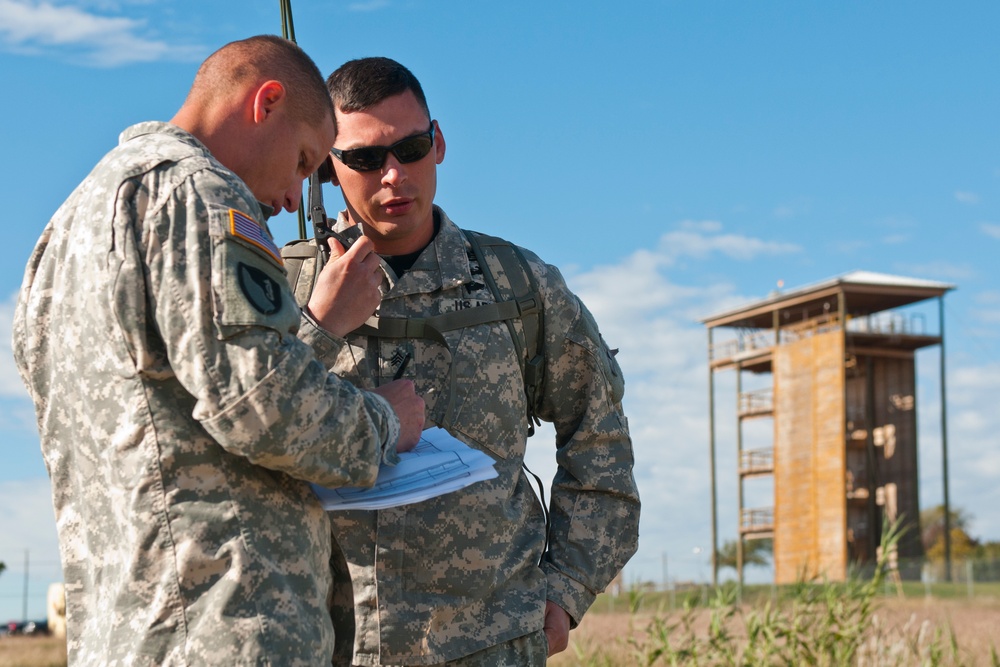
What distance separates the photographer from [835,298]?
4178cm

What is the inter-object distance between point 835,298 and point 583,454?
1562 inches

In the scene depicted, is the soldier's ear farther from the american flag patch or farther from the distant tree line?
the distant tree line

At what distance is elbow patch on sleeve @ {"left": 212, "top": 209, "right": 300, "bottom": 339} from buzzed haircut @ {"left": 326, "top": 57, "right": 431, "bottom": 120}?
56.1 inches

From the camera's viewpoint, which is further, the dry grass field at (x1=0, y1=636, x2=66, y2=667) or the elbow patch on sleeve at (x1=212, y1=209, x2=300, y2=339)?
the dry grass field at (x1=0, y1=636, x2=66, y2=667)

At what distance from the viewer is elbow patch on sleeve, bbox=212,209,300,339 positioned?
2.07m


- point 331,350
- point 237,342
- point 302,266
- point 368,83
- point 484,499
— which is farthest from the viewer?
point 368,83

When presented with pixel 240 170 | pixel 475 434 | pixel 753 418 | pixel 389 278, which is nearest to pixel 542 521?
pixel 475 434

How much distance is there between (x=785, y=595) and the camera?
7.96 meters

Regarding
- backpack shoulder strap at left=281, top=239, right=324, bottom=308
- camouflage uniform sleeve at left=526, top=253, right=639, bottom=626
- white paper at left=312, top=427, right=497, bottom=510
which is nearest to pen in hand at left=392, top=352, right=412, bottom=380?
backpack shoulder strap at left=281, top=239, right=324, bottom=308

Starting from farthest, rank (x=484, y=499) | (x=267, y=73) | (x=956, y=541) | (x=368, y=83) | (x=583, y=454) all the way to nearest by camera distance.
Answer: (x=956, y=541) → (x=583, y=454) → (x=368, y=83) → (x=484, y=499) → (x=267, y=73)

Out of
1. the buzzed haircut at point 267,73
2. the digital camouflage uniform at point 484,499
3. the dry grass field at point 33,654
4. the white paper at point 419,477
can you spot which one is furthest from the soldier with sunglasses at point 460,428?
the dry grass field at point 33,654

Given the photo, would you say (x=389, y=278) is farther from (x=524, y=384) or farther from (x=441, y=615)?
(x=441, y=615)

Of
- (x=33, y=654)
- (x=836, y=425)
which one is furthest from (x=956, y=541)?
(x=33, y=654)

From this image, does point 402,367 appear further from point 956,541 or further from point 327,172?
point 956,541
